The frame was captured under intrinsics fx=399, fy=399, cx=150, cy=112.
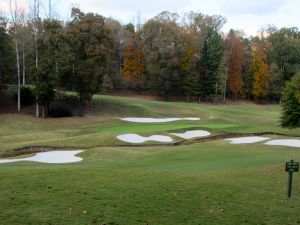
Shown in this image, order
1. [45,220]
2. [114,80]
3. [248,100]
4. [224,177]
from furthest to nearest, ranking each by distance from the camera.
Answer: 1. [248,100]
2. [114,80]
3. [224,177]
4. [45,220]

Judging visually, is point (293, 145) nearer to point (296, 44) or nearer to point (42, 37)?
point (42, 37)

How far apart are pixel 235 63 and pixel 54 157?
220ft

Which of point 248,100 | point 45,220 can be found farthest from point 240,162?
point 248,100

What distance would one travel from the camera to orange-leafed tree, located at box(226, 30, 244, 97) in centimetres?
8462

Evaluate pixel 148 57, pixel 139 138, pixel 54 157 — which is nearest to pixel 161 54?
pixel 148 57

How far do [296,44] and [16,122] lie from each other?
7403 cm

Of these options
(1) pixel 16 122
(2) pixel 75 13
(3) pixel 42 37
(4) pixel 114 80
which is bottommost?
(1) pixel 16 122

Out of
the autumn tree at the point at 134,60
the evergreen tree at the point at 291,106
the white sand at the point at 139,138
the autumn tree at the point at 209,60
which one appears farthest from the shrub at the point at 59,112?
the autumn tree at the point at 209,60

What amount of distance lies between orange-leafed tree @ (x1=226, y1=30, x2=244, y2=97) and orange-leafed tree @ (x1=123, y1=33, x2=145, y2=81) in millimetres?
19940

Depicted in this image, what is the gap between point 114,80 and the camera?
7575 centimetres

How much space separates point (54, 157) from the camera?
78.3 ft

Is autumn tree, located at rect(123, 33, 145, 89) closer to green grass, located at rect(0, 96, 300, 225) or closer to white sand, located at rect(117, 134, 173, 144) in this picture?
white sand, located at rect(117, 134, 173, 144)

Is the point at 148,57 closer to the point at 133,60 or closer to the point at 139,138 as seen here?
the point at 133,60

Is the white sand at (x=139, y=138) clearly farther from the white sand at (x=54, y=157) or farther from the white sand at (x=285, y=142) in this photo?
the white sand at (x=285, y=142)
